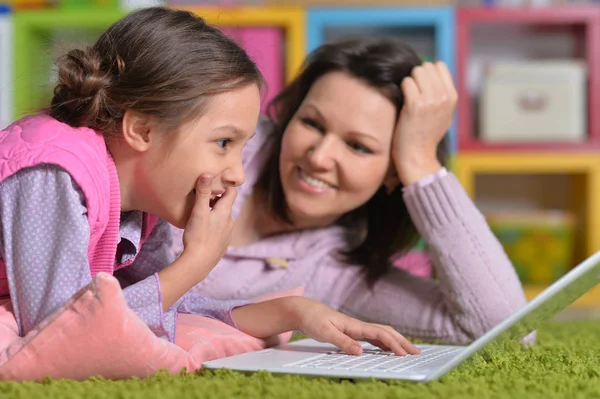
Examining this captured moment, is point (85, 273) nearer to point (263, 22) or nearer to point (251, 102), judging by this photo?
point (251, 102)

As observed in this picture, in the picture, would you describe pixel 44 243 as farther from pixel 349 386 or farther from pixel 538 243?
pixel 538 243

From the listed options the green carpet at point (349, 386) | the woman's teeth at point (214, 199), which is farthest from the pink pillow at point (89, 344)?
the woman's teeth at point (214, 199)

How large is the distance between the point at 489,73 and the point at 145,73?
6.56 ft

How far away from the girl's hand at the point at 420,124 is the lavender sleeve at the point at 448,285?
1.5 inches

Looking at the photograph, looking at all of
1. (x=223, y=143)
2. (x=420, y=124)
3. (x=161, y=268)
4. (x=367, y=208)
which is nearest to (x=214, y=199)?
(x=223, y=143)

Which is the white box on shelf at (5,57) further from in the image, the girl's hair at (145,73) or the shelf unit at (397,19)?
the girl's hair at (145,73)

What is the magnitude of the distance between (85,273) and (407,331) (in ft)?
2.21

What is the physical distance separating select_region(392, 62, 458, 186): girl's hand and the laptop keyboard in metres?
0.45

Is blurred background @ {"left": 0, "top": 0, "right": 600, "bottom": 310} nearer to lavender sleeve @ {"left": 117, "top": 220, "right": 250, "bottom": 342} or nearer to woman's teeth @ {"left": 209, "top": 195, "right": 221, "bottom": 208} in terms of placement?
lavender sleeve @ {"left": 117, "top": 220, "right": 250, "bottom": 342}

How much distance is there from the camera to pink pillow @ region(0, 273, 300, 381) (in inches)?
34.9

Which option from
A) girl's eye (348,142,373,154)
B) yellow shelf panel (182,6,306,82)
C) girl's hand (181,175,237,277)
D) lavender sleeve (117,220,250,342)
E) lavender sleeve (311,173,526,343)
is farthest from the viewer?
yellow shelf panel (182,6,306,82)

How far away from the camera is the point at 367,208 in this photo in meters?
1.69

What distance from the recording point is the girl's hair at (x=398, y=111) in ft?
5.07

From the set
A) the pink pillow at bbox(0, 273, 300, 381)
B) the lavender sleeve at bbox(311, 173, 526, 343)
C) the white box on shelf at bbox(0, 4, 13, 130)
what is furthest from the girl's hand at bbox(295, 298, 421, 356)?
the white box on shelf at bbox(0, 4, 13, 130)
